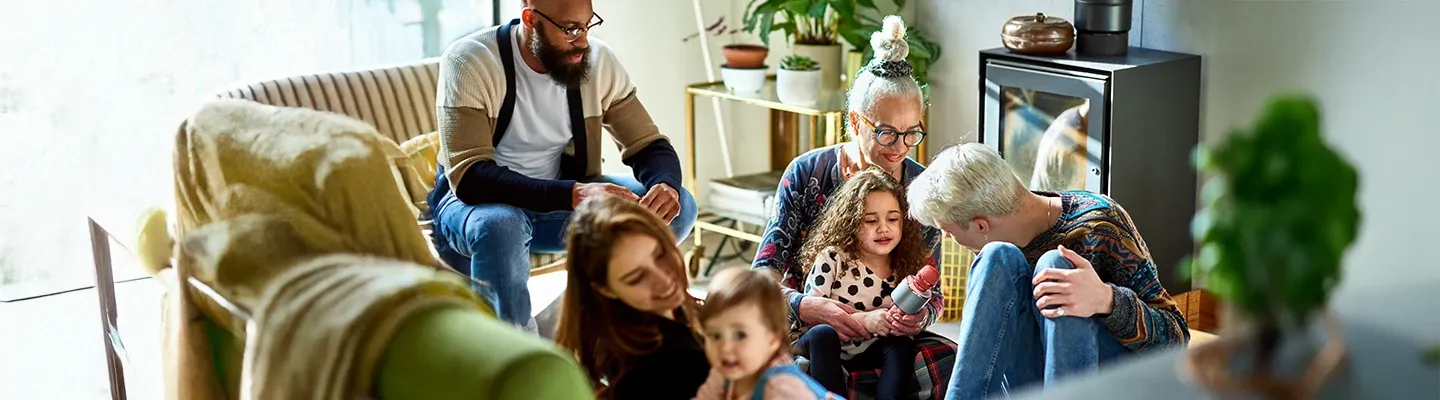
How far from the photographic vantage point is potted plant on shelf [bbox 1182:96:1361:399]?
0.84 m

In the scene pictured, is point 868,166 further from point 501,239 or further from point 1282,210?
point 1282,210

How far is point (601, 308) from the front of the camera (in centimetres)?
168

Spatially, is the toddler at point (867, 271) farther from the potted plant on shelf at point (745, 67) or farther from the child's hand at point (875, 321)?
the potted plant on shelf at point (745, 67)

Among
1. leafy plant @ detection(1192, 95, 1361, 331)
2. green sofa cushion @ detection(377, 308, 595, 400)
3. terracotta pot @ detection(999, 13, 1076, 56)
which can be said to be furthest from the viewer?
terracotta pot @ detection(999, 13, 1076, 56)

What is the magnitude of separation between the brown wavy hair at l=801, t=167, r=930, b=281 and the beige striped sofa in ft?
2.68

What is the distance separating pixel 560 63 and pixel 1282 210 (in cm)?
206

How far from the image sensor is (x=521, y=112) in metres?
2.85

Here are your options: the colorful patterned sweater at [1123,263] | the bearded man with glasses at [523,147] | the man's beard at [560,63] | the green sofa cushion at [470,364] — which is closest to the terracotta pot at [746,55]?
the bearded man with glasses at [523,147]

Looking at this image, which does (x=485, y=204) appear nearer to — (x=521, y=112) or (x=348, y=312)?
(x=521, y=112)

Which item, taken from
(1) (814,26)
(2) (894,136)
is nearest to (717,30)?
(1) (814,26)

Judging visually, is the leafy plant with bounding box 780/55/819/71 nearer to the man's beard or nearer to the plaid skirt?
the man's beard

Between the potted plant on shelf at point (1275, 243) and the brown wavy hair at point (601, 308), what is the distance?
880mm

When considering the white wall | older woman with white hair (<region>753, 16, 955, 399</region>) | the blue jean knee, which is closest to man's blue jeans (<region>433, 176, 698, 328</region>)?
the blue jean knee

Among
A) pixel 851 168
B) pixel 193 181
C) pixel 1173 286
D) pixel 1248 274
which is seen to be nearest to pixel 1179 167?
pixel 1173 286
